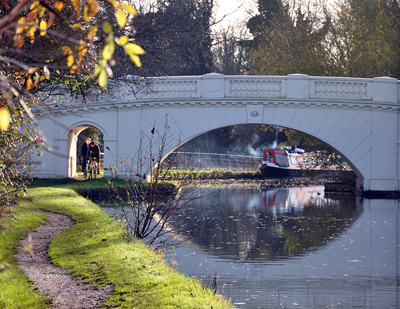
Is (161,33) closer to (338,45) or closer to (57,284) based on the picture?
(57,284)

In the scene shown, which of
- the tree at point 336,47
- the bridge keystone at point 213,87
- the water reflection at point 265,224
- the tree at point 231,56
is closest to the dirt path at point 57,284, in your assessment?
the water reflection at point 265,224

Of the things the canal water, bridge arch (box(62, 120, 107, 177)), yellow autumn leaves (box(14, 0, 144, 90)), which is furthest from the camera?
bridge arch (box(62, 120, 107, 177))

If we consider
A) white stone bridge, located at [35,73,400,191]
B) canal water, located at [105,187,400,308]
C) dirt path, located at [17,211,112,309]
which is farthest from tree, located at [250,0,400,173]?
dirt path, located at [17,211,112,309]

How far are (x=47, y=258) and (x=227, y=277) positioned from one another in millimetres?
2665

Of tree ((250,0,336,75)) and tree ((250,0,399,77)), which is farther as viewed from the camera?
tree ((250,0,336,75))

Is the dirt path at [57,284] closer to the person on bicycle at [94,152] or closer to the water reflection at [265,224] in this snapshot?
the water reflection at [265,224]

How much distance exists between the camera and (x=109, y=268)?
6.18m

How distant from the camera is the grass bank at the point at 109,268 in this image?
4.87m

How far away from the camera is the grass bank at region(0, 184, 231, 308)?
4.87m

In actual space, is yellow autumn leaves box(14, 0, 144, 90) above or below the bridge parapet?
below

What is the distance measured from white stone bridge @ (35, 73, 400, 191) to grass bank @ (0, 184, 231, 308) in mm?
10287

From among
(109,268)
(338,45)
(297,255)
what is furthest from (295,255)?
(338,45)

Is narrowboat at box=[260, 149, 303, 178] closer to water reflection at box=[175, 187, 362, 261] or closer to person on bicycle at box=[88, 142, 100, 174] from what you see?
water reflection at box=[175, 187, 362, 261]

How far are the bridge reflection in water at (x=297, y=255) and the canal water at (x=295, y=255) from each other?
0.04 ft
